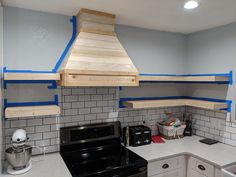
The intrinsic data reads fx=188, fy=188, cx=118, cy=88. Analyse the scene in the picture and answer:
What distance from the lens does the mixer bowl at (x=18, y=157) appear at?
1512 millimetres

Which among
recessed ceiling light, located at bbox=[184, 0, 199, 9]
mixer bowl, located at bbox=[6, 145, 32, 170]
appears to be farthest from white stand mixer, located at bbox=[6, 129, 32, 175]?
recessed ceiling light, located at bbox=[184, 0, 199, 9]

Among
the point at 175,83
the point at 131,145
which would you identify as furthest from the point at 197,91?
the point at 131,145

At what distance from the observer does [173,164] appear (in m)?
1.97

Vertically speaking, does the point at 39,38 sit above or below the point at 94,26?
below

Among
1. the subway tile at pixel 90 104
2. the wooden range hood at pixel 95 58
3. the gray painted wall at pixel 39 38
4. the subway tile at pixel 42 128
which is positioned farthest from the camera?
the subway tile at pixel 90 104

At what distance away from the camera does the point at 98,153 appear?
2016mm

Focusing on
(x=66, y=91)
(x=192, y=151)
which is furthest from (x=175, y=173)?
(x=66, y=91)

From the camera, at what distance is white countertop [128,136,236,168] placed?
1805mm

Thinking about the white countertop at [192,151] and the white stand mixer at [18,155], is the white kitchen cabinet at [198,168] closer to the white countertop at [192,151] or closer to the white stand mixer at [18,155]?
the white countertop at [192,151]

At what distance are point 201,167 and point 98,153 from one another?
1.06 meters

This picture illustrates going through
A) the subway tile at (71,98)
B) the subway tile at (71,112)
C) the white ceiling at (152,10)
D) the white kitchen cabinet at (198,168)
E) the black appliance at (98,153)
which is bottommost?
the white kitchen cabinet at (198,168)

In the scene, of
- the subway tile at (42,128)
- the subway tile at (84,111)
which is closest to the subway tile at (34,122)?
the subway tile at (42,128)

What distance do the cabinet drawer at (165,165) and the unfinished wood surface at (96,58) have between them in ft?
3.00

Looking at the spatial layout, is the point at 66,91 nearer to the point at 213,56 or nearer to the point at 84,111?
the point at 84,111
